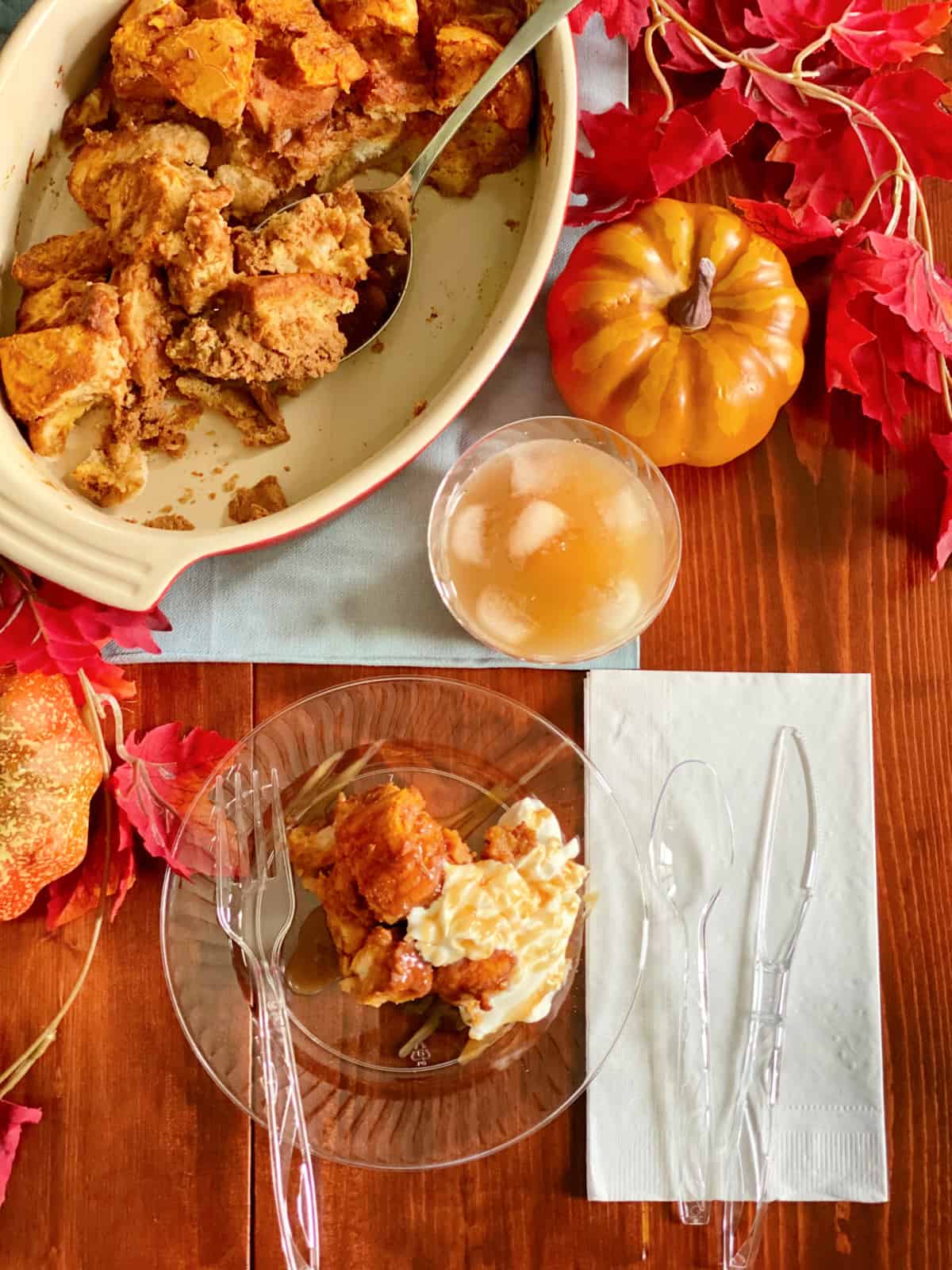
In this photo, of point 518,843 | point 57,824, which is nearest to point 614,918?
point 518,843

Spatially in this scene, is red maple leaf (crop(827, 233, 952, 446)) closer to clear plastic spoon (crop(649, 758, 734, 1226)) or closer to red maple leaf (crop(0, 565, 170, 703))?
clear plastic spoon (crop(649, 758, 734, 1226))

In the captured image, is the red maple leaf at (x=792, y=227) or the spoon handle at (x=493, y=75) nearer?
the spoon handle at (x=493, y=75)

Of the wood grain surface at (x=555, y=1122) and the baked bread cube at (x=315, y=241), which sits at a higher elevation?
the baked bread cube at (x=315, y=241)

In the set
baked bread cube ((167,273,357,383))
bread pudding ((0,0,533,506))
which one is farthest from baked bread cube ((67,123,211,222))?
baked bread cube ((167,273,357,383))

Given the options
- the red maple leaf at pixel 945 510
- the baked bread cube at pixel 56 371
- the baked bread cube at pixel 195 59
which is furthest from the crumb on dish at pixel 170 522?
the red maple leaf at pixel 945 510

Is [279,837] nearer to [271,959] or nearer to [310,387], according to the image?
[271,959]

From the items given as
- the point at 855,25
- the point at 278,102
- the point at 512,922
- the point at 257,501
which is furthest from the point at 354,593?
the point at 855,25

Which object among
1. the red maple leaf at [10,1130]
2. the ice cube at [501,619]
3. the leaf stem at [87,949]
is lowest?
the red maple leaf at [10,1130]

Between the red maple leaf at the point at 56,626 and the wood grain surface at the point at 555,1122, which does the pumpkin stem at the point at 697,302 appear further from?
the red maple leaf at the point at 56,626
